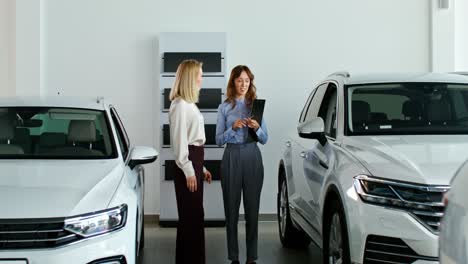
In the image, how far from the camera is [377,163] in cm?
393

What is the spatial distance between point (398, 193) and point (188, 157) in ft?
6.41

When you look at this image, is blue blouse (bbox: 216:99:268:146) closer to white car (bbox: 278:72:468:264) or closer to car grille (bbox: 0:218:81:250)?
white car (bbox: 278:72:468:264)

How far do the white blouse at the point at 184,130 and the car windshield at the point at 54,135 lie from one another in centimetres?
53

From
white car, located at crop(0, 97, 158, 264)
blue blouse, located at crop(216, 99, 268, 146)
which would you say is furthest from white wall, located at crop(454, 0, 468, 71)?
white car, located at crop(0, 97, 158, 264)

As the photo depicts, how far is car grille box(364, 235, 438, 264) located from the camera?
3.53 m

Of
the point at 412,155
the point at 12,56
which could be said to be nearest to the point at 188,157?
the point at 412,155

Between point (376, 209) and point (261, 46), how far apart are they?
5117 mm

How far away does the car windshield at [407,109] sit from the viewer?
479 centimetres

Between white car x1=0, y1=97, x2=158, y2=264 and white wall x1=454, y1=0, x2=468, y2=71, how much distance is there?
534 centimetres

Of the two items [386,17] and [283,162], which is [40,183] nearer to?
[283,162]

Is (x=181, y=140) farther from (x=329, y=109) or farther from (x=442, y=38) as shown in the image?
(x=442, y=38)

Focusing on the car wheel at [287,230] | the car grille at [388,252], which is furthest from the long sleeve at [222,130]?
the car grille at [388,252]

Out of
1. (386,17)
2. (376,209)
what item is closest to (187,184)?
(376,209)

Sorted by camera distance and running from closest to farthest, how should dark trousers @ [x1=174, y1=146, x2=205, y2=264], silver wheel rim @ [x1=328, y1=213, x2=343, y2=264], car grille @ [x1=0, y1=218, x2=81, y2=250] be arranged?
1. car grille @ [x1=0, y1=218, x2=81, y2=250]
2. silver wheel rim @ [x1=328, y1=213, x2=343, y2=264]
3. dark trousers @ [x1=174, y1=146, x2=205, y2=264]
